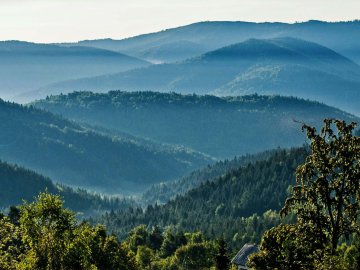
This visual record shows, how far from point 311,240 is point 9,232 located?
95.1ft

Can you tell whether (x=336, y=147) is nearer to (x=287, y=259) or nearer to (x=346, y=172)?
(x=346, y=172)

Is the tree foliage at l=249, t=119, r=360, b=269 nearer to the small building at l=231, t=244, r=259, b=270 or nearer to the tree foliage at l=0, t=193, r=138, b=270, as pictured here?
the tree foliage at l=0, t=193, r=138, b=270

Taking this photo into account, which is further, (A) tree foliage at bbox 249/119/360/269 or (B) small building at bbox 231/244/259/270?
(B) small building at bbox 231/244/259/270

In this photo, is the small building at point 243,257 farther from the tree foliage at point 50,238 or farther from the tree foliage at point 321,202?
the tree foliage at point 321,202

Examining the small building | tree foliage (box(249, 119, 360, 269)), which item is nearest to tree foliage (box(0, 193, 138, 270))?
tree foliage (box(249, 119, 360, 269))

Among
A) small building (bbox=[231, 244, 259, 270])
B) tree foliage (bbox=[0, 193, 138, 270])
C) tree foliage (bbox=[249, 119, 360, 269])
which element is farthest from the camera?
small building (bbox=[231, 244, 259, 270])

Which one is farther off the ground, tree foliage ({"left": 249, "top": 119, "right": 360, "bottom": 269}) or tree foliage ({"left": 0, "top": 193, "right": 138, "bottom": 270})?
tree foliage ({"left": 249, "top": 119, "right": 360, "bottom": 269})

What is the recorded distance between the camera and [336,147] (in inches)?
2404

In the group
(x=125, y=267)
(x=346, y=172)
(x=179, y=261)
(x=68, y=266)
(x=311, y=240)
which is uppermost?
(x=346, y=172)

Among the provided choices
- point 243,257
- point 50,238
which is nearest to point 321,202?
point 50,238

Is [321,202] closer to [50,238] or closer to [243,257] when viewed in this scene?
[50,238]

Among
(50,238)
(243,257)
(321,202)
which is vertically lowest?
(243,257)

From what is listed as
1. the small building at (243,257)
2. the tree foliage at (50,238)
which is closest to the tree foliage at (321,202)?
the tree foliage at (50,238)

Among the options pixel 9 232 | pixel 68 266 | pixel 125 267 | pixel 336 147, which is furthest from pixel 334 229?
pixel 125 267
